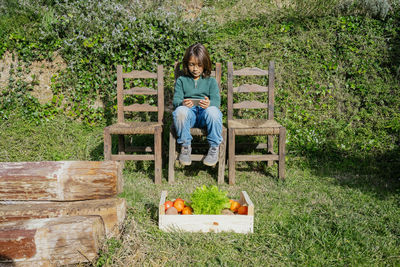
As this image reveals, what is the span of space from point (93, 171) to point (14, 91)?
11.9 ft

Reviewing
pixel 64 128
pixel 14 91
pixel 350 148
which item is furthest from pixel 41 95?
pixel 350 148

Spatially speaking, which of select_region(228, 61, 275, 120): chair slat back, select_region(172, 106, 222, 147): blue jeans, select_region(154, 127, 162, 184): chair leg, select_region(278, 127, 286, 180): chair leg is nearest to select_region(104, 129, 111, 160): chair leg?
select_region(154, 127, 162, 184): chair leg

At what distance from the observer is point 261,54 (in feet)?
17.2

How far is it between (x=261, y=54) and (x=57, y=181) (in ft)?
13.3

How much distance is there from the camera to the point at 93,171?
2359 mm

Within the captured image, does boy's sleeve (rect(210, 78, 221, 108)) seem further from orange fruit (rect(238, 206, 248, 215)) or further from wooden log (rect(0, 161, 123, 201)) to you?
wooden log (rect(0, 161, 123, 201))

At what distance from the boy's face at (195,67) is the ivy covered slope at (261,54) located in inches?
50.0

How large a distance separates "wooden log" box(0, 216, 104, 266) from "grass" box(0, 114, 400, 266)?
170 mm

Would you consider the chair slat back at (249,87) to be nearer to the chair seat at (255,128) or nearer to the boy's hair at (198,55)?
the chair seat at (255,128)

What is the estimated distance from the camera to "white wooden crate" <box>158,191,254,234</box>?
2502 mm

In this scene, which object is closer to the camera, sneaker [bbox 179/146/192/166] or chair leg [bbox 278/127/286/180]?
sneaker [bbox 179/146/192/166]

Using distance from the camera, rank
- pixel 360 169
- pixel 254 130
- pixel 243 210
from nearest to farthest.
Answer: pixel 243 210
pixel 254 130
pixel 360 169

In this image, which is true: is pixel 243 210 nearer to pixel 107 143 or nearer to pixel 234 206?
pixel 234 206

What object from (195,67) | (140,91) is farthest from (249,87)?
(140,91)
